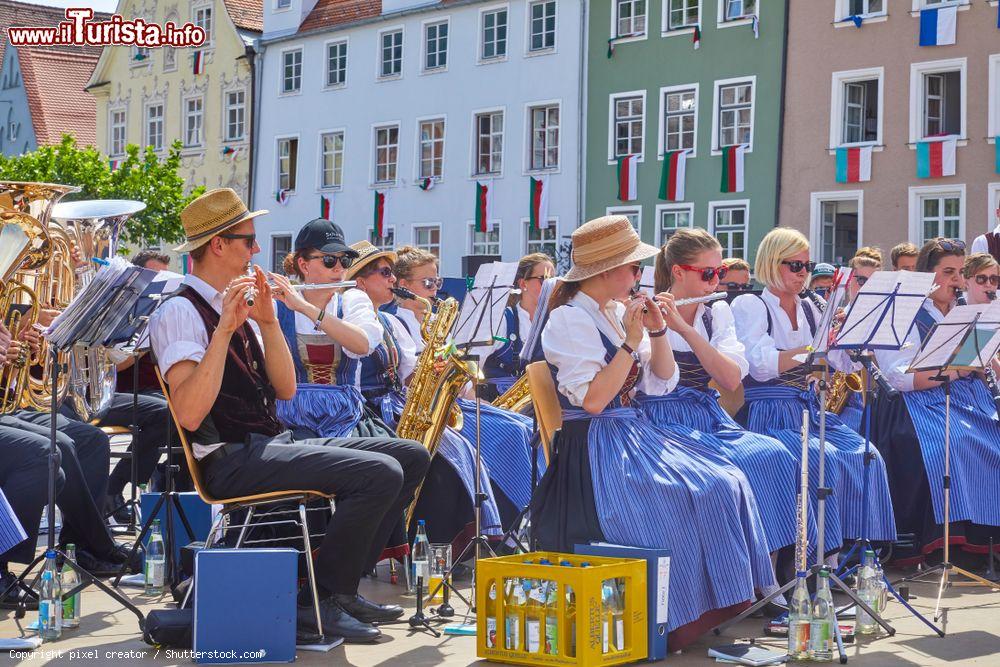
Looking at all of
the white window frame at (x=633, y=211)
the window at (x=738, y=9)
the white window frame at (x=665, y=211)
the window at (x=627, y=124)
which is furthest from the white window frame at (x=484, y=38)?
the window at (x=738, y=9)

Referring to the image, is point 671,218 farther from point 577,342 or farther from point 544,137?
point 577,342

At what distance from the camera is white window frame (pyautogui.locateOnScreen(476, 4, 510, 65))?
3061 cm

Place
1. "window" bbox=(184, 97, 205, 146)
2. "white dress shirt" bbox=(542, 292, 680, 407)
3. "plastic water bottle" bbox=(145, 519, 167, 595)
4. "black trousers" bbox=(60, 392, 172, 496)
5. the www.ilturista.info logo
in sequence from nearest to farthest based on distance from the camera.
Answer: "white dress shirt" bbox=(542, 292, 680, 407)
"plastic water bottle" bbox=(145, 519, 167, 595)
"black trousers" bbox=(60, 392, 172, 496)
the www.ilturista.info logo
"window" bbox=(184, 97, 205, 146)

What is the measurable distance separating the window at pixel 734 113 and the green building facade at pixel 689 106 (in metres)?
0.02

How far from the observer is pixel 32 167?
105ft

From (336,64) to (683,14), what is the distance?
10.5 metres

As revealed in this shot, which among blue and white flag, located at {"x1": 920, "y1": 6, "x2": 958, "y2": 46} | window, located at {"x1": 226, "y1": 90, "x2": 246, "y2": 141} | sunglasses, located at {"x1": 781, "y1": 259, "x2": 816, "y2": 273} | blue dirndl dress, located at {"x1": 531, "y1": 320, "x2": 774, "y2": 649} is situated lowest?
blue dirndl dress, located at {"x1": 531, "y1": 320, "x2": 774, "y2": 649}

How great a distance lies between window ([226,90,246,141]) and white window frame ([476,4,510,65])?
8471 millimetres

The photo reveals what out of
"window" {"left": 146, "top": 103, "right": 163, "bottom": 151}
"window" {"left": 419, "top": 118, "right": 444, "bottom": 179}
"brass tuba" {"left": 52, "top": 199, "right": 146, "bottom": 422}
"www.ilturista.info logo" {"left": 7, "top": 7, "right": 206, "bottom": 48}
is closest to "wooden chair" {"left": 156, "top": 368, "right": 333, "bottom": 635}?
"brass tuba" {"left": 52, "top": 199, "right": 146, "bottom": 422}

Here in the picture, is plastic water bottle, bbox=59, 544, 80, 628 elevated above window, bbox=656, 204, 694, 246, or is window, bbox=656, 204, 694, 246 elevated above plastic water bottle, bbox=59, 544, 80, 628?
window, bbox=656, 204, 694, 246

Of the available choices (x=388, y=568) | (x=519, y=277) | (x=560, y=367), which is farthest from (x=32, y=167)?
(x=560, y=367)

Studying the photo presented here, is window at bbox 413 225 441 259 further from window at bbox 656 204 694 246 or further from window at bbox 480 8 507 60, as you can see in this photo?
window at bbox 656 204 694 246

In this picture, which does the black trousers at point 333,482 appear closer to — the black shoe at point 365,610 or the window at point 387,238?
the black shoe at point 365,610

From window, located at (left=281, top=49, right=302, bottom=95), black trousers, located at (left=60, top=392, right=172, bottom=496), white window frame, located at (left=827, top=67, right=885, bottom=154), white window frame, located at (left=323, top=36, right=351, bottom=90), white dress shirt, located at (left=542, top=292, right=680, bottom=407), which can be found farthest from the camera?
window, located at (left=281, top=49, right=302, bottom=95)
